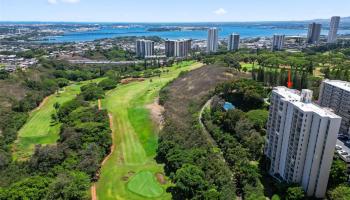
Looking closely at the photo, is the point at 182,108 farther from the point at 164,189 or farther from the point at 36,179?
the point at 36,179

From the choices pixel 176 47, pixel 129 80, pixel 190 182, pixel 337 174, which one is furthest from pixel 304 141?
pixel 176 47

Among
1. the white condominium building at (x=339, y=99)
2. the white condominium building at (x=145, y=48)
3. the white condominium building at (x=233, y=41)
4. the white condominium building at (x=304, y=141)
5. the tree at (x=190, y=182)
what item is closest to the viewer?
the white condominium building at (x=304, y=141)

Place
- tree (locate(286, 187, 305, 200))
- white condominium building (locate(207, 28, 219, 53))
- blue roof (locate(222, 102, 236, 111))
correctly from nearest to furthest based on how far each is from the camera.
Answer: tree (locate(286, 187, 305, 200)) < blue roof (locate(222, 102, 236, 111)) < white condominium building (locate(207, 28, 219, 53))

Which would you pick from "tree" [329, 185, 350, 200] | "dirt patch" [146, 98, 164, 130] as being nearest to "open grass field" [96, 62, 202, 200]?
"dirt patch" [146, 98, 164, 130]

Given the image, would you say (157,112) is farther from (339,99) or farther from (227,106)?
(339,99)

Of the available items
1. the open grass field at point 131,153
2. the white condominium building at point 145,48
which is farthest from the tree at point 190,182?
the white condominium building at point 145,48

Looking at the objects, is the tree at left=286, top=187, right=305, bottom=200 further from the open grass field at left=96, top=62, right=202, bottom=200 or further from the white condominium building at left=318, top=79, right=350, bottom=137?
the white condominium building at left=318, top=79, right=350, bottom=137

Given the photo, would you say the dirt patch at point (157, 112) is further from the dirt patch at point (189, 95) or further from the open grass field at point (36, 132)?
the open grass field at point (36, 132)
